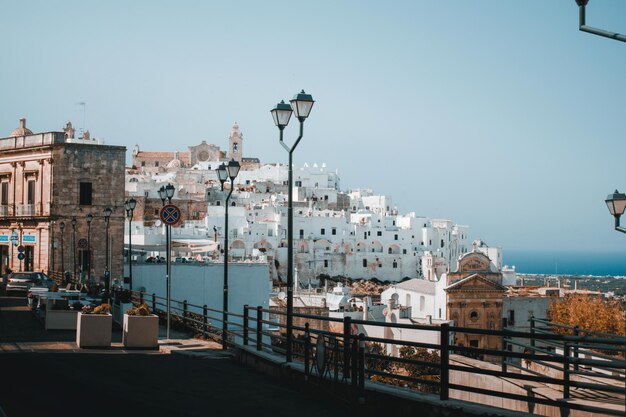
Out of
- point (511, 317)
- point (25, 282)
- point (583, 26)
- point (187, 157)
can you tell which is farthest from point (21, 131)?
point (187, 157)

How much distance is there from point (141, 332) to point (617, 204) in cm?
1274

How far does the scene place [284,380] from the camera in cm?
1372

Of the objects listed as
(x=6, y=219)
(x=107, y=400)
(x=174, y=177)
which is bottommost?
(x=107, y=400)

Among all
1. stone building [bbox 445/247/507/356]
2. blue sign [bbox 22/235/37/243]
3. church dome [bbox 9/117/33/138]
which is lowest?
stone building [bbox 445/247/507/356]

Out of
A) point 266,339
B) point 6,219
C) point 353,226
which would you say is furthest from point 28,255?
point 353,226

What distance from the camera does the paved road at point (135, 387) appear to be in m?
11.1

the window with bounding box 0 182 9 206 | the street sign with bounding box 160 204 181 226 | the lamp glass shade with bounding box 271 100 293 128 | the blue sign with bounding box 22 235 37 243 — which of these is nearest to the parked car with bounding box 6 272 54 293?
the blue sign with bounding box 22 235 37 243

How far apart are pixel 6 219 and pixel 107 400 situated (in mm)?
44402

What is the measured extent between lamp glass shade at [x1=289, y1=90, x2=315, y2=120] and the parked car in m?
25.0

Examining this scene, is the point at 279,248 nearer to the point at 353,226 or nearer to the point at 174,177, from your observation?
the point at 353,226

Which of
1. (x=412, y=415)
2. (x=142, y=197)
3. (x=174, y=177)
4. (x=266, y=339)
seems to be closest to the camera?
(x=412, y=415)

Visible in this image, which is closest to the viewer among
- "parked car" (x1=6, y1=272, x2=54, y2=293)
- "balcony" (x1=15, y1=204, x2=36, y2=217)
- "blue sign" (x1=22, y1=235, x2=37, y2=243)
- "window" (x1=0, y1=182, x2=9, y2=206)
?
"parked car" (x1=6, y1=272, x2=54, y2=293)

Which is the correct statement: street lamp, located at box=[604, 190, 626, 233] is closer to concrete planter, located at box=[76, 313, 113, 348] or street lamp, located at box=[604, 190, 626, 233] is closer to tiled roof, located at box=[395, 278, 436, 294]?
concrete planter, located at box=[76, 313, 113, 348]

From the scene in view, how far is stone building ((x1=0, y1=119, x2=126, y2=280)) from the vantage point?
48.7 m
